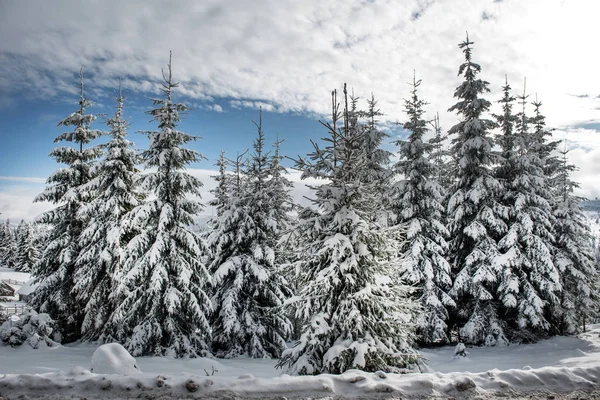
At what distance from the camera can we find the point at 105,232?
16.6 meters

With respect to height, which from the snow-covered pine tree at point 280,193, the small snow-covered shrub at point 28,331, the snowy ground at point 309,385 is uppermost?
the snow-covered pine tree at point 280,193

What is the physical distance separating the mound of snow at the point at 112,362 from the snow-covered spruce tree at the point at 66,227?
12.6 m

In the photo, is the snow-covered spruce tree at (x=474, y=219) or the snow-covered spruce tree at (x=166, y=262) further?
the snow-covered spruce tree at (x=474, y=219)

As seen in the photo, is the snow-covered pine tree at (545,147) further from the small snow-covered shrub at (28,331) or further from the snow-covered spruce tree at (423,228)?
the small snow-covered shrub at (28,331)

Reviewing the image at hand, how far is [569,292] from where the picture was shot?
61.5 feet

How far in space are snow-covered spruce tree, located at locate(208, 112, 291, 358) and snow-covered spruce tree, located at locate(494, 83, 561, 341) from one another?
36.8 ft

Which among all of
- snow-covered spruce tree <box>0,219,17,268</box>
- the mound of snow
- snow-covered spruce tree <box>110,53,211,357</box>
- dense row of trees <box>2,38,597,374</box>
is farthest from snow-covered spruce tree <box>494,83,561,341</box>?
snow-covered spruce tree <box>0,219,17,268</box>

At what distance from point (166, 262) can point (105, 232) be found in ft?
18.2

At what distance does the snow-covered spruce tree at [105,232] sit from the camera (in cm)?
1562

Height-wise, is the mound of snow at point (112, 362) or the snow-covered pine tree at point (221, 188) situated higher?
the snow-covered pine tree at point (221, 188)

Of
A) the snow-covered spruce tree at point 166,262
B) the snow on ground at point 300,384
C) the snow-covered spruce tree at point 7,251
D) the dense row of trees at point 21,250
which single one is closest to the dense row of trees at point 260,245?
the snow-covered spruce tree at point 166,262

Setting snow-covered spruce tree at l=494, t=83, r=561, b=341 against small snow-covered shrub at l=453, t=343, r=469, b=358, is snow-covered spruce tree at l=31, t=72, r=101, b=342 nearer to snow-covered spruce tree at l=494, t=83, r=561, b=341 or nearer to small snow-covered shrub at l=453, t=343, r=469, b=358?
small snow-covered shrub at l=453, t=343, r=469, b=358

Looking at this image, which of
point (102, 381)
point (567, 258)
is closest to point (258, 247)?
point (102, 381)

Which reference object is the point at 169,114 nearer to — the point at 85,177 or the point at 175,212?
the point at 175,212
